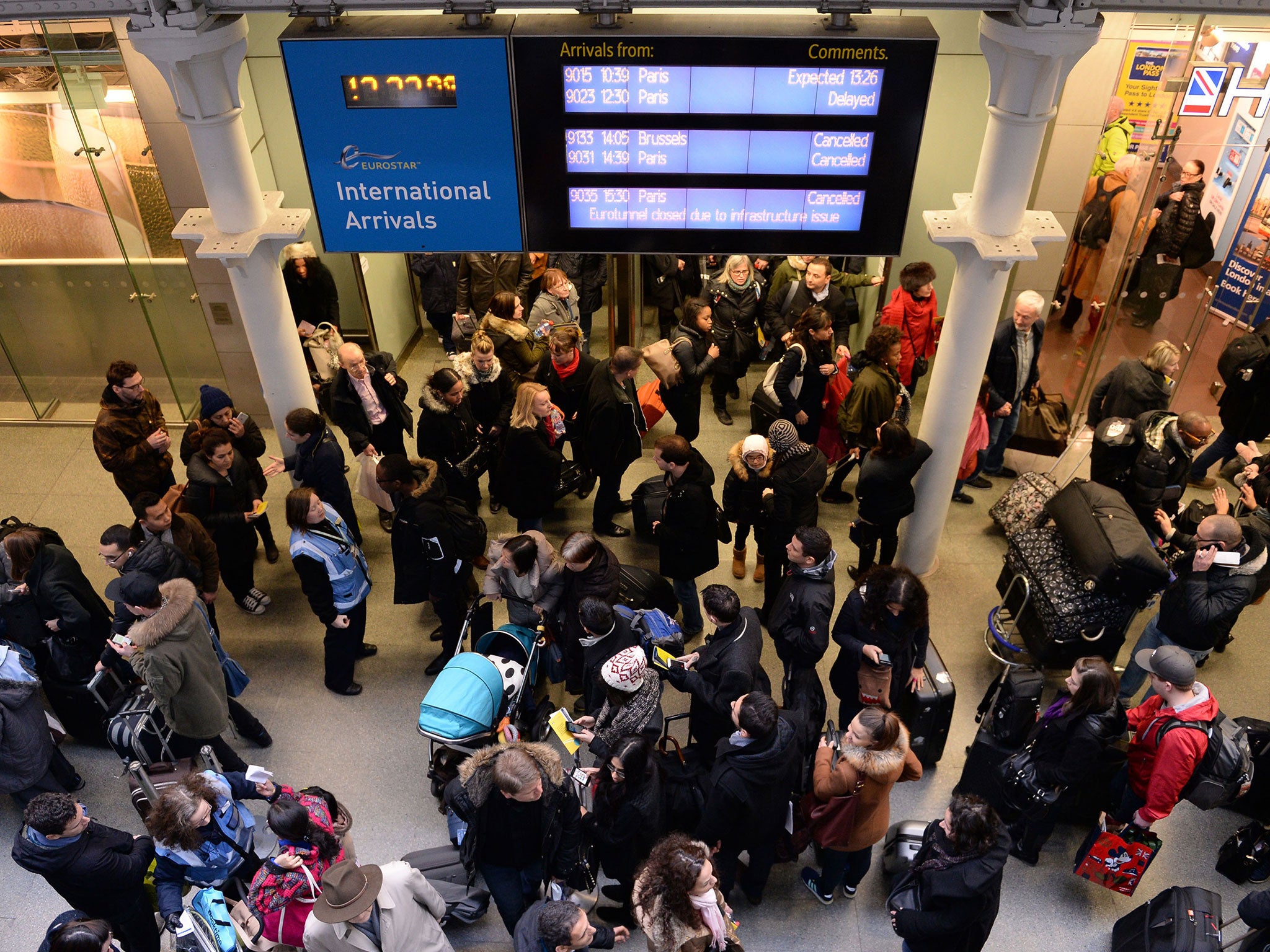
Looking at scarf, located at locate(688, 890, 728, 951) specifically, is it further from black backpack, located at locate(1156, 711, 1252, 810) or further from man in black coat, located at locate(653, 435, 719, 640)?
man in black coat, located at locate(653, 435, 719, 640)

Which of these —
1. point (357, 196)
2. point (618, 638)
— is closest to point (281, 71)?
point (357, 196)

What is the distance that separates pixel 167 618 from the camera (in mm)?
5309

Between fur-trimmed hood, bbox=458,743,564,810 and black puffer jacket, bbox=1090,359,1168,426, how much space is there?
506 cm

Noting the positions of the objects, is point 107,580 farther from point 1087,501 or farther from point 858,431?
point 1087,501

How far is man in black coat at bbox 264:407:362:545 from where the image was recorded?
22.2 feet

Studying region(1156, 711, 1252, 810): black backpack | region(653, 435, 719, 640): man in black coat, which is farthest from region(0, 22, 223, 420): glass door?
region(1156, 711, 1252, 810): black backpack

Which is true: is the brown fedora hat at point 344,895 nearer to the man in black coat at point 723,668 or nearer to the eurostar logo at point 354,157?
the man in black coat at point 723,668

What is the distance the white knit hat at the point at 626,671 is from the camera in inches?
194

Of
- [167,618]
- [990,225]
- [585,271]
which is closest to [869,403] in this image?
[990,225]

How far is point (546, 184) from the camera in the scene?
5.60 metres

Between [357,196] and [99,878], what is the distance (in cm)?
367

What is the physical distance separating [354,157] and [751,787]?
154 inches

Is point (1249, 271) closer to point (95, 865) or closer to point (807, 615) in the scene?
point (807, 615)

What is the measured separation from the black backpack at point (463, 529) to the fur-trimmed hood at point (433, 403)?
2.97 feet
